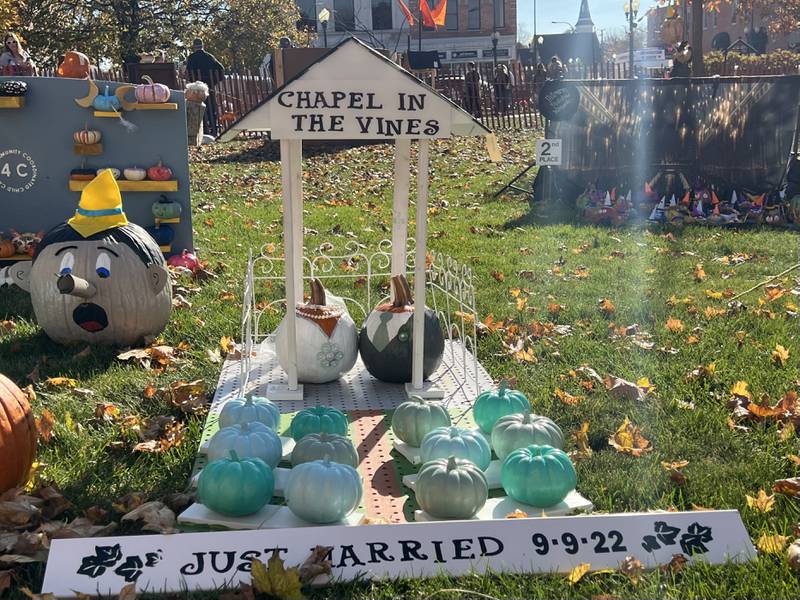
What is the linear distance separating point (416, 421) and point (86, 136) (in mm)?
5366

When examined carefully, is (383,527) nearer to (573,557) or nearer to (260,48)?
(573,557)

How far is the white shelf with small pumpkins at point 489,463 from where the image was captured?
3369 millimetres

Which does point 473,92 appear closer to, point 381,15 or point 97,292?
point 97,292

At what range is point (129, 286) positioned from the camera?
5.66 meters

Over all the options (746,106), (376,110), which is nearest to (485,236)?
(746,106)

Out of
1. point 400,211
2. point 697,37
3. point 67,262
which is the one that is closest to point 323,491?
point 400,211

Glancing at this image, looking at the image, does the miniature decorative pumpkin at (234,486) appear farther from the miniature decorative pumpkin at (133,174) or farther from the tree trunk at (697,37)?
the tree trunk at (697,37)

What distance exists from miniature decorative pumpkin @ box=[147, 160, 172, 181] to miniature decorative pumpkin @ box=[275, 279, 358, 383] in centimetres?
369

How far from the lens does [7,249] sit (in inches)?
314

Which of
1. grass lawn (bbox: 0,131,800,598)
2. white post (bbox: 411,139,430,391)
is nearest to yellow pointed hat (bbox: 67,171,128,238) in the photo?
grass lawn (bbox: 0,131,800,598)

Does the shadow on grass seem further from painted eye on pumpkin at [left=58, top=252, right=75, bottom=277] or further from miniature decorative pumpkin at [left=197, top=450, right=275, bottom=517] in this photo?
miniature decorative pumpkin at [left=197, top=450, right=275, bottom=517]

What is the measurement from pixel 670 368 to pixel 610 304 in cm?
147

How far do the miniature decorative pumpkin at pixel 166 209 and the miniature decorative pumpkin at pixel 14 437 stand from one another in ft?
15.0

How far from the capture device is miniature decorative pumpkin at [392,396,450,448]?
4078 mm
